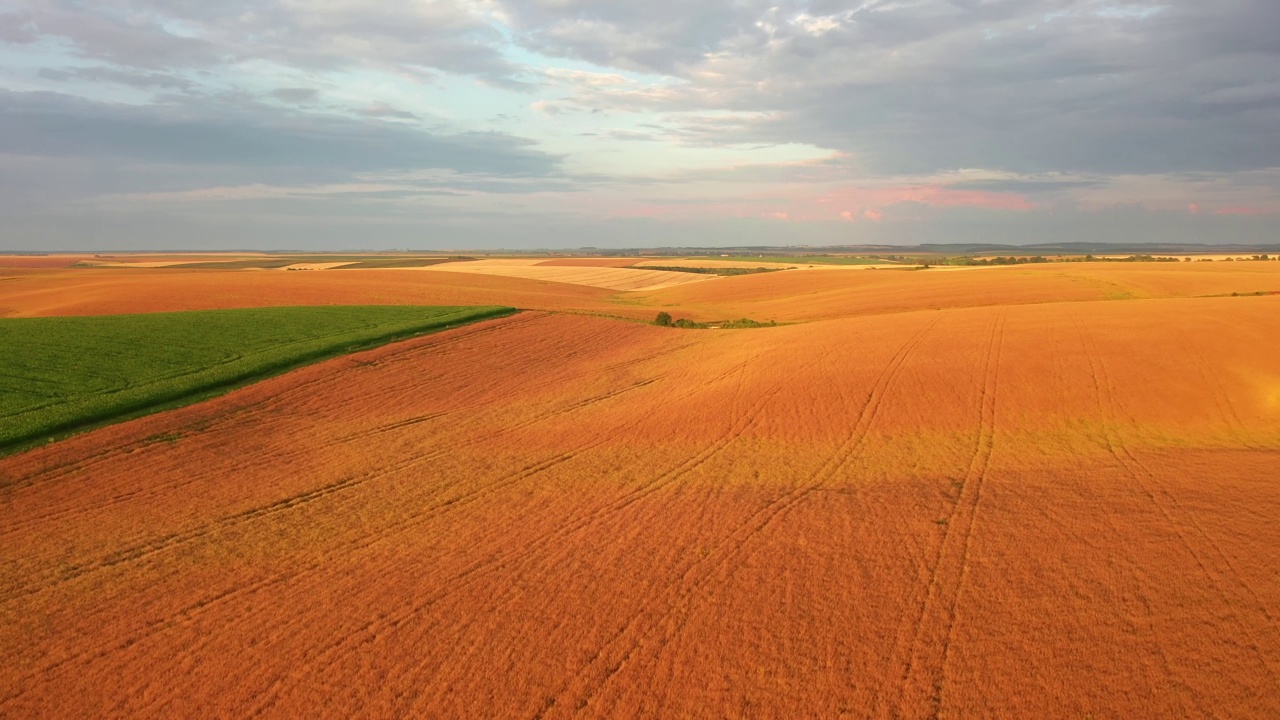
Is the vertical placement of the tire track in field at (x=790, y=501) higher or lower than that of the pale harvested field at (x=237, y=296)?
lower

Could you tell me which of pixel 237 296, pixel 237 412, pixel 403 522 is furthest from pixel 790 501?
pixel 237 296

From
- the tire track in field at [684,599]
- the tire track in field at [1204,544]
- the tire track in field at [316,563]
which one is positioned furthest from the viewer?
the tire track in field at [316,563]

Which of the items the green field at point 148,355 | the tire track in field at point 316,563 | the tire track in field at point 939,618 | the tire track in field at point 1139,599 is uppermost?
the green field at point 148,355

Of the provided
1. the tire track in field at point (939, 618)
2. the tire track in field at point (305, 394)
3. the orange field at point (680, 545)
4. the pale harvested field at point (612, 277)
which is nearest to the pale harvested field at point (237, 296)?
the pale harvested field at point (612, 277)

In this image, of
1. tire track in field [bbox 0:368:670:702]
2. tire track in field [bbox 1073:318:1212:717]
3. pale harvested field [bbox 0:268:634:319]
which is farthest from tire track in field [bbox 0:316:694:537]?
pale harvested field [bbox 0:268:634:319]

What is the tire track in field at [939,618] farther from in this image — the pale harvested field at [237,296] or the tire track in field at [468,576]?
the pale harvested field at [237,296]

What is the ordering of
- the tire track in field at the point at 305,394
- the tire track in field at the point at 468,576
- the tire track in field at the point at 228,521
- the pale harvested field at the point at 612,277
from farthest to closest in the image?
1. the pale harvested field at the point at 612,277
2. the tire track in field at the point at 305,394
3. the tire track in field at the point at 228,521
4. the tire track in field at the point at 468,576

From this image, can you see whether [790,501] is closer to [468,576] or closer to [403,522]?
[468,576]
